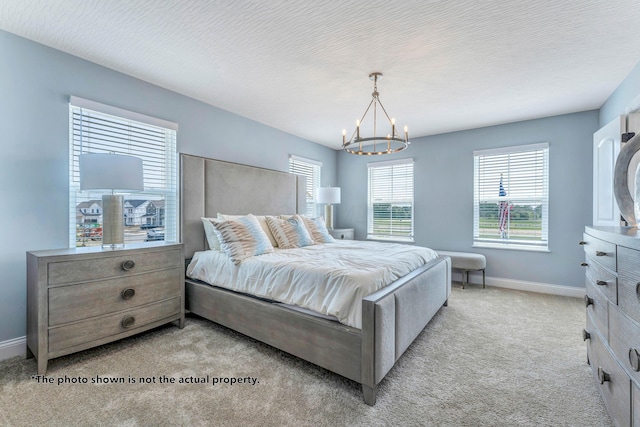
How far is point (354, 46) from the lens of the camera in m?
2.21

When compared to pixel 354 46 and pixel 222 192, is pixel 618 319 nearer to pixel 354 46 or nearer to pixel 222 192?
pixel 354 46

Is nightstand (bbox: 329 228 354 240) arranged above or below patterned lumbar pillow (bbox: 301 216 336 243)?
below

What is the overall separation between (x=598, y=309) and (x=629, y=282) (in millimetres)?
606

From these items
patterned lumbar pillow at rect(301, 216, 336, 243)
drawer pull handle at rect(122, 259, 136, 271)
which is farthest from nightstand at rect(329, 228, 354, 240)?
drawer pull handle at rect(122, 259, 136, 271)

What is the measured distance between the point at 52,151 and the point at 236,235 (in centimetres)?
163

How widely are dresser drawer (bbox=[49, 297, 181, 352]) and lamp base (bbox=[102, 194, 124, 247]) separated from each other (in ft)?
1.99

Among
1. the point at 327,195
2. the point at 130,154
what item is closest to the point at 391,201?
the point at 327,195

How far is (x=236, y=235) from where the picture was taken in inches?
108

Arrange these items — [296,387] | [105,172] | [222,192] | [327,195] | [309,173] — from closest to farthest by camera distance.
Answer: [296,387]
[105,172]
[222,192]
[327,195]
[309,173]

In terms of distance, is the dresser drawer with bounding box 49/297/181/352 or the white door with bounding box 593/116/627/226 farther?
the white door with bounding box 593/116/627/226

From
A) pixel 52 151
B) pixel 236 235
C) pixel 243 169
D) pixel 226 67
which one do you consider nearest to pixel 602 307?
pixel 236 235

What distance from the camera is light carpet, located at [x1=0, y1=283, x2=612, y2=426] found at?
153cm

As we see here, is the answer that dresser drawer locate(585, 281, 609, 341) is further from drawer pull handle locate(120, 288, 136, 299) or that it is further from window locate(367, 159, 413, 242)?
window locate(367, 159, 413, 242)

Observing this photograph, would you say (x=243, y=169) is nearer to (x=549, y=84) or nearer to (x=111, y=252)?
(x=111, y=252)
